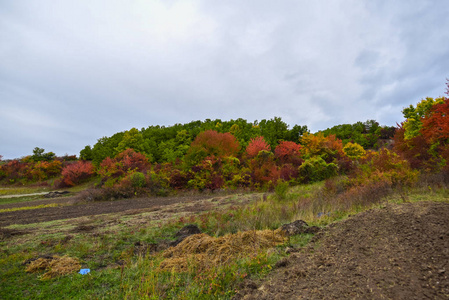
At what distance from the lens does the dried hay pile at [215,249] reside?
4.76 m

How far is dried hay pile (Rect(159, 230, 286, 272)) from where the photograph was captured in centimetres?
476

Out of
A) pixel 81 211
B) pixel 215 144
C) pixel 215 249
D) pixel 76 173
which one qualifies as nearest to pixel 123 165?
pixel 215 144

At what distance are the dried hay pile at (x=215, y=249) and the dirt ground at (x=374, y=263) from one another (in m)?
1.02

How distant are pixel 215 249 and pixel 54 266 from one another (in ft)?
11.5

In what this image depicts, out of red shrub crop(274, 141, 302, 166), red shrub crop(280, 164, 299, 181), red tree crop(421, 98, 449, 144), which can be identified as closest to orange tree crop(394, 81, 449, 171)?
red tree crop(421, 98, 449, 144)

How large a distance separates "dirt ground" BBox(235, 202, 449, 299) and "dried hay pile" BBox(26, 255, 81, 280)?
150 inches

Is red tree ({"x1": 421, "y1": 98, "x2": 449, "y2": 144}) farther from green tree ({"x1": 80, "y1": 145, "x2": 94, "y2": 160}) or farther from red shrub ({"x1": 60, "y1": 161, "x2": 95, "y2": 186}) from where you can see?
green tree ({"x1": 80, "y1": 145, "x2": 94, "y2": 160})

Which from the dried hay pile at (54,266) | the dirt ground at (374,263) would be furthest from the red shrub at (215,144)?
the dirt ground at (374,263)

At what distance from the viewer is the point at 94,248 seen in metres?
6.31

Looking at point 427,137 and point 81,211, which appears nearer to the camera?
point 427,137

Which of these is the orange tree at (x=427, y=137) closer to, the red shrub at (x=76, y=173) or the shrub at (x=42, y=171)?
the red shrub at (x=76, y=173)

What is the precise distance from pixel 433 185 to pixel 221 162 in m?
18.2

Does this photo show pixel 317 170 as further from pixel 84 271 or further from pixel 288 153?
pixel 84 271

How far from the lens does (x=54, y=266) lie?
495 centimetres
